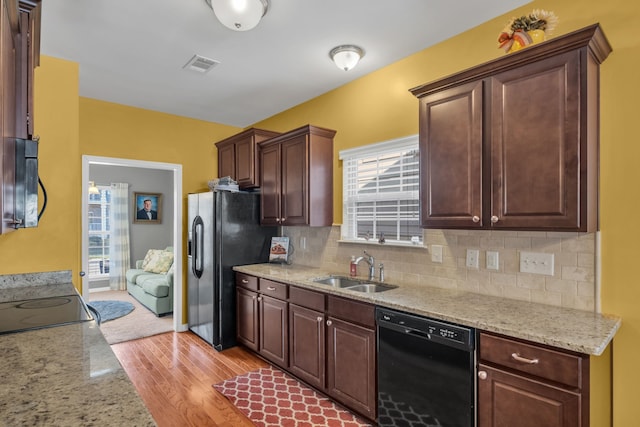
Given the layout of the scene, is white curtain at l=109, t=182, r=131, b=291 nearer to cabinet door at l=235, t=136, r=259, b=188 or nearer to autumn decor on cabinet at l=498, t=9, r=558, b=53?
cabinet door at l=235, t=136, r=259, b=188

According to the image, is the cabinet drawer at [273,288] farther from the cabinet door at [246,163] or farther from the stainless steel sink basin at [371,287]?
the cabinet door at [246,163]

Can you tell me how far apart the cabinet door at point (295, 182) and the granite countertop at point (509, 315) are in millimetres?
973

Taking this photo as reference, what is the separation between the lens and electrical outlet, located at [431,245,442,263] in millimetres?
2586

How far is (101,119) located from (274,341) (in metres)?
2.97

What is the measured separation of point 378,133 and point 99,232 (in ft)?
20.3

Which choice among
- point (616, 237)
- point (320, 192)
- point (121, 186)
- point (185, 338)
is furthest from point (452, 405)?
point (121, 186)

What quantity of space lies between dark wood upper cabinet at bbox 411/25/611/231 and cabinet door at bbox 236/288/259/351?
2028mm

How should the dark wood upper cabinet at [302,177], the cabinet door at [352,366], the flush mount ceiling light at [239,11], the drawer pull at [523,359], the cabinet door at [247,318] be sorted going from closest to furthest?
the drawer pull at [523,359]
the flush mount ceiling light at [239,11]
the cabinet door at [352,366]
the dark wood upper cabinet at [302,177]
the cabinet door at [247,318]

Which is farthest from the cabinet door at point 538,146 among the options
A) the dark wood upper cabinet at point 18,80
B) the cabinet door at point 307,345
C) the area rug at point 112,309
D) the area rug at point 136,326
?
the area rug at point 112,309

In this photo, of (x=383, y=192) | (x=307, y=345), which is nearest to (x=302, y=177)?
(x=383, y=192)

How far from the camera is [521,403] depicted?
1600 mm

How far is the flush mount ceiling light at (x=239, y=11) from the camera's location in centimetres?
199

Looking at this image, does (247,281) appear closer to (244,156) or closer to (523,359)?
(244,156)

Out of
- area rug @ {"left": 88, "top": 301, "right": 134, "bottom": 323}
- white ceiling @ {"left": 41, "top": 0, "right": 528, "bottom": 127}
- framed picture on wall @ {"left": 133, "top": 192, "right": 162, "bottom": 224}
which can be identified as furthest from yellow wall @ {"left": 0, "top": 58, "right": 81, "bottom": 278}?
framed picture on wall @ {"left": 133, "top": 192, "right": 162, "bottom": 224}
